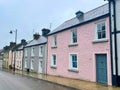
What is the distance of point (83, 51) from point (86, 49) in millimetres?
618

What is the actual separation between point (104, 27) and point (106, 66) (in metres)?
3.40

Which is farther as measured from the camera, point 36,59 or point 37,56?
point 36,59

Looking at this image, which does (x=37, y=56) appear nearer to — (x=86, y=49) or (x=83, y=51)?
(x=83, y=51)

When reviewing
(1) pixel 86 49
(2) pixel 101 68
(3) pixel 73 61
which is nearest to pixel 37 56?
(3) pixel 73 61

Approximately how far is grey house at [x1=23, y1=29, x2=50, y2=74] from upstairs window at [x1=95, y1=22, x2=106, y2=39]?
43.4ft

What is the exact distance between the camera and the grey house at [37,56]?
3052 centimetres

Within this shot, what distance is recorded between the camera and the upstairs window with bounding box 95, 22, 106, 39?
56.8 ft

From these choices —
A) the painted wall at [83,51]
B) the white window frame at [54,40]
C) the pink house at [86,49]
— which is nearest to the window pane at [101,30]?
the pink house at [86,49]

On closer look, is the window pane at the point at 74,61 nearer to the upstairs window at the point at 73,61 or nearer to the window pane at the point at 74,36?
the upstairs window at the point at 73,61

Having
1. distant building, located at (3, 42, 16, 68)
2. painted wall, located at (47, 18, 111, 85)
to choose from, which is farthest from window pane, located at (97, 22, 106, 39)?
distant building, located at (3, 42, 16, 68)

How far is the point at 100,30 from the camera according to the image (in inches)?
701

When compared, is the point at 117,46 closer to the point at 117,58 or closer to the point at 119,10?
the point at 117,58

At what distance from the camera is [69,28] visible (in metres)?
22.8

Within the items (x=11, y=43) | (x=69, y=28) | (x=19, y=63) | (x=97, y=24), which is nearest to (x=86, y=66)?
(x=97, y=24)
